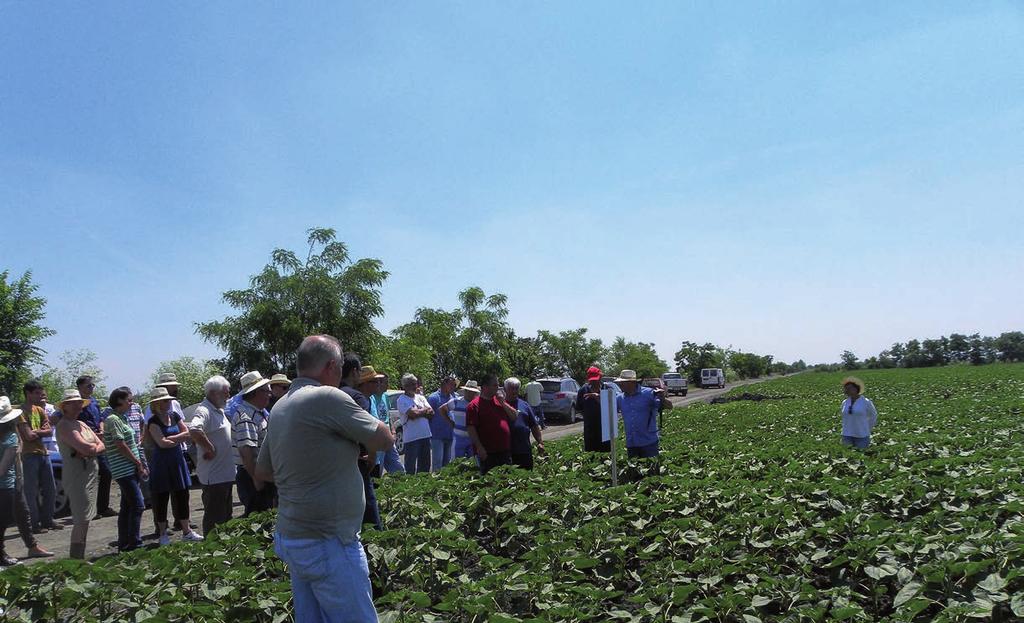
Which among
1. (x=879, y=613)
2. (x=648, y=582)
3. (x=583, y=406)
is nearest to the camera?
(x=879, y=613)

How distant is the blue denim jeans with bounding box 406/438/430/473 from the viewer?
9672 mm

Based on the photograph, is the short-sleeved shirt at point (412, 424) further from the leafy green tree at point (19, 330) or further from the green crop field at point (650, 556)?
the leafy green tree at point (19, 330)

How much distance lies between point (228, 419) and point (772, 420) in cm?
1426

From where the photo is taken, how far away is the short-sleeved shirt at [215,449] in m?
6.50

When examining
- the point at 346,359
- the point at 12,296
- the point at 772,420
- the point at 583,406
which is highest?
the point at 12,296

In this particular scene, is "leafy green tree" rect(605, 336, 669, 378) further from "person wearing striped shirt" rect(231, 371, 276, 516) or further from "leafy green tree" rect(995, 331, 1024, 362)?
"leafy green tree" rect(995, 331, 1024, 362)

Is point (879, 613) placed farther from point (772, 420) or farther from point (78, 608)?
point (772, 420)

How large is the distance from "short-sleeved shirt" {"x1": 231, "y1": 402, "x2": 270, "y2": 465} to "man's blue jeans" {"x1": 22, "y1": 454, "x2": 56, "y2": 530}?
3.99m

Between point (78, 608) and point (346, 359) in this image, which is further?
point (346, 359)

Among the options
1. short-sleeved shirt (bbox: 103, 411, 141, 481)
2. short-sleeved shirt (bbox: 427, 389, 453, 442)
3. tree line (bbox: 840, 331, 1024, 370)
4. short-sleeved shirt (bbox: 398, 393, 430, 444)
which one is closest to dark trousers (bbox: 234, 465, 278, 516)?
short-sleeved shirt (bbox: 103, 411, 141, 481)

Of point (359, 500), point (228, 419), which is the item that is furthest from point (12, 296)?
point (359, 500)

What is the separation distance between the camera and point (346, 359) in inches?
197

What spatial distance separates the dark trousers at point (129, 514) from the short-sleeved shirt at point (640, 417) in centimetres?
553

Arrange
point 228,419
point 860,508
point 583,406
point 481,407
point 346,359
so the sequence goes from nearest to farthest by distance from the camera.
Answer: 1. point 346,359
2. point 860,508
3. point 228,419
4. point 481,407
5. point 583,406
